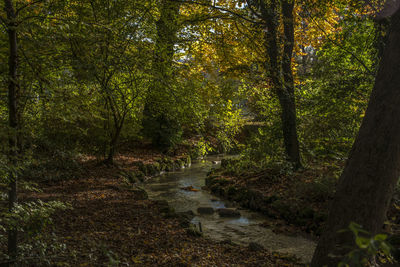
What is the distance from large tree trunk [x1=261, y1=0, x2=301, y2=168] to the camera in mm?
8352

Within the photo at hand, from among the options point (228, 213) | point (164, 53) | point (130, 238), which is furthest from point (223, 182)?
point (130, 238)

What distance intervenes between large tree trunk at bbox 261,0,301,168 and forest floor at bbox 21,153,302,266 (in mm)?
4498

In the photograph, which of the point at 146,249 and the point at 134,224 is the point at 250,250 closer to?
the point at 146,249

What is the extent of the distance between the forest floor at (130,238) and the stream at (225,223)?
661mm

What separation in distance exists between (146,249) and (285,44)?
7.04 meters

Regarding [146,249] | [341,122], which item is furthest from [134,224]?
[341,122]

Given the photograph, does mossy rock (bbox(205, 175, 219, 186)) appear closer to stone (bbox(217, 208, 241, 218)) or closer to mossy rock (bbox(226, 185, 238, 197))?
mossy rock (bbox(226, 185, 238, 197))

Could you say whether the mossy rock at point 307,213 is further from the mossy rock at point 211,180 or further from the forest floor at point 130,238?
the mossy rock at point 211,180

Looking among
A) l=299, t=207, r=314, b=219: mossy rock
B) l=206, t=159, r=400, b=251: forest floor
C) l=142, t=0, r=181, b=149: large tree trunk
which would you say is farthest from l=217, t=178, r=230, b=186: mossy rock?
l=299, t=207, r=314, b=219: mossy rock

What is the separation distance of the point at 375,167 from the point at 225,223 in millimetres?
4566

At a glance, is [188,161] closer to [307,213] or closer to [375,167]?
[307,213]

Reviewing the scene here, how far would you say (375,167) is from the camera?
288 centimetres

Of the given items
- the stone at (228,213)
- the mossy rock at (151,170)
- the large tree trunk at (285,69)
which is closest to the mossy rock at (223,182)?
the large tree trunk at (285,69)

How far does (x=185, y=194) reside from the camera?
970cm
